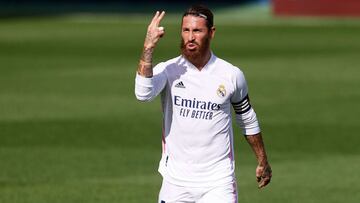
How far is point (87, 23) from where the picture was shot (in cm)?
4472

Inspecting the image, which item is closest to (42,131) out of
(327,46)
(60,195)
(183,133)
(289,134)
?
(289,134)

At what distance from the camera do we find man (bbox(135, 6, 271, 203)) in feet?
29.5

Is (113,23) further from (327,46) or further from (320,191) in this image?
(320,191)

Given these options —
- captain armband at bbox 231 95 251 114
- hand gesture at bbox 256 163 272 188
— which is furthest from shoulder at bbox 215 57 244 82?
hand gesture at bbox 256 163 272 188

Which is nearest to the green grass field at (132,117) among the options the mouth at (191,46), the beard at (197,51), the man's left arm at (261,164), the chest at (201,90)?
the man's left arm at (261,164)

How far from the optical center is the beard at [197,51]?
29.3 feet

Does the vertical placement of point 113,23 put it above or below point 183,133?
below

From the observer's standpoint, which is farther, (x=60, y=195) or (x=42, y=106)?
(x=42, y=106)

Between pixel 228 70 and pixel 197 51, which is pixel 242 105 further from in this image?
pixel 197 51

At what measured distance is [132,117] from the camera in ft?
69.1

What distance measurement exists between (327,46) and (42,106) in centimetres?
1444

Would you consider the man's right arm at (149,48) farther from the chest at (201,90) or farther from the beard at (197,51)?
the chest at (201,90)

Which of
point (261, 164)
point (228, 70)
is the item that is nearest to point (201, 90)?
point (228, 70)

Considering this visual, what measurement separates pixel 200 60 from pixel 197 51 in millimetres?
150
